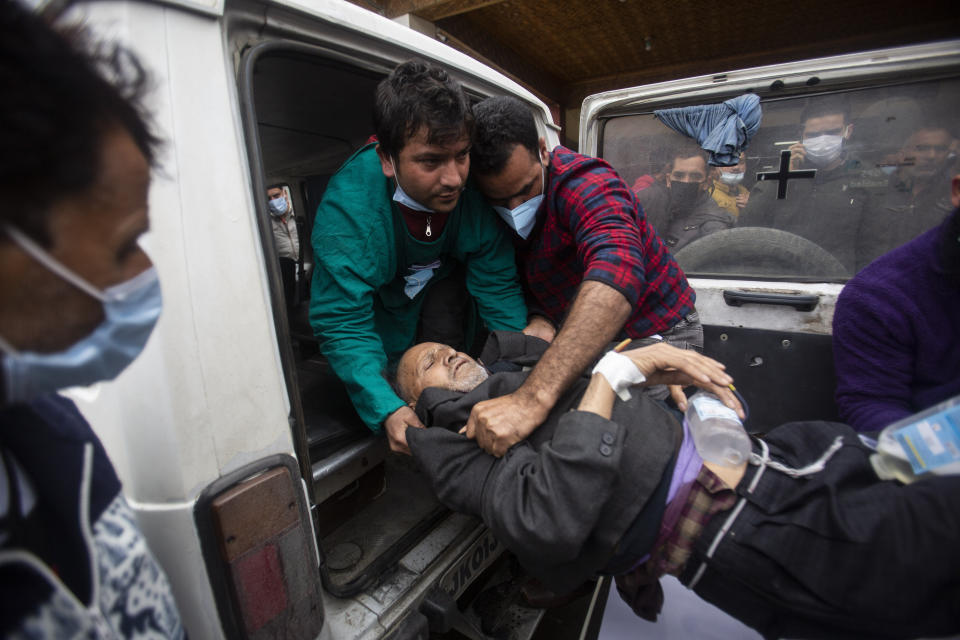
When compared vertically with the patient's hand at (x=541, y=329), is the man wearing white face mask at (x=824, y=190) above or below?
above

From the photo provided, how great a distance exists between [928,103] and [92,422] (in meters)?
3.19

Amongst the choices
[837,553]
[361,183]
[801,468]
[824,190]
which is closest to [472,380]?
[361,183]

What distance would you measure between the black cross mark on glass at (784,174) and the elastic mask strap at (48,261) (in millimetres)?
2651

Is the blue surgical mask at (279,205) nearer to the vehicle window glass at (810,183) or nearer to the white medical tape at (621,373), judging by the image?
the vehicle window glass at (810,183)

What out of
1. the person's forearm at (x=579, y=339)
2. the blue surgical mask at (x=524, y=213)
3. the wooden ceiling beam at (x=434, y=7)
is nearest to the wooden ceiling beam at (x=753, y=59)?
the wooden ceiling beam at (x=434, y=7)

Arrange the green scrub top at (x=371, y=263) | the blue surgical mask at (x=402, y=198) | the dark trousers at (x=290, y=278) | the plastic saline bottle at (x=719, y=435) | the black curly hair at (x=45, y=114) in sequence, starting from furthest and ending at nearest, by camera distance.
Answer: the dark trousers at (x=290, y=278), the blue surgical mask at (x=402, y=198), the green scrub top at (x=371, y=263), the plastic saline bottle at (x=719, y=435), the black curly hair at (x=45, y=114)

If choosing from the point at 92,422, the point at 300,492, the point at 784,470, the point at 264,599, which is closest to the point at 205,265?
the point at 92,422

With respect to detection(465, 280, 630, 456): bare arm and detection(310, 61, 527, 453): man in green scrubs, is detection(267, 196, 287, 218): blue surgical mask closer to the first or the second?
detection(310, 61, 527, 453): man in green scrubs

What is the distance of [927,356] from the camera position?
1.58 m

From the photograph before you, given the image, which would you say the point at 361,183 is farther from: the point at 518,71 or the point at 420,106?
the point at 518,71

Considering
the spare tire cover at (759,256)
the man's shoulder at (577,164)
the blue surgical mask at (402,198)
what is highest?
the man's shoulder at (577,164)

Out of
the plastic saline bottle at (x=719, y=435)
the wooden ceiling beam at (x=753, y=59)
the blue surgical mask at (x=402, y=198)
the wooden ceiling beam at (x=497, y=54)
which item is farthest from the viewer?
the wooden ceiling beam at (x=753, y=59)

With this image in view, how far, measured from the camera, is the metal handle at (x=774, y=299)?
84.3 inches

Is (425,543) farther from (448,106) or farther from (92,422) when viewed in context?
(448,106)
